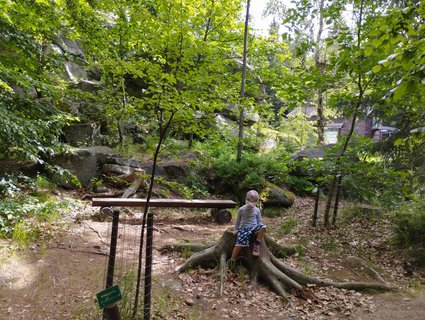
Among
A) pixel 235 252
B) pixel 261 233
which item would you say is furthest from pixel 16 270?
pixel 261 233

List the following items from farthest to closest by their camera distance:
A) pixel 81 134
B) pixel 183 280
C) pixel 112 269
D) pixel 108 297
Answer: pixel 81 134 < pixel 183 280 < pixel 112 269 < pixel 108 297

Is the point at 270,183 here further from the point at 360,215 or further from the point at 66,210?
the point at 66,210

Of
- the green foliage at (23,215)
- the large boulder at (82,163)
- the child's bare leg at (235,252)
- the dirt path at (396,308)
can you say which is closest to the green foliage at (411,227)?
the dirt path at (396,308)

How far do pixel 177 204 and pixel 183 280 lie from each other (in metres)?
3.15

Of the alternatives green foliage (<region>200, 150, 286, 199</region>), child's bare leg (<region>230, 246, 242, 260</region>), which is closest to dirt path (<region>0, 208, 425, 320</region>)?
child's bare leg (<region>230, 246, 242, 260</region>)

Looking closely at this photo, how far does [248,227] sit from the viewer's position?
4926 millimetres

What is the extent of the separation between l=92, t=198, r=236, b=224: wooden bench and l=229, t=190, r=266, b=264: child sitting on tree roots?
2774 millimetres

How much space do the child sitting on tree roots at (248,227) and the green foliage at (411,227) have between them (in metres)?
3.53

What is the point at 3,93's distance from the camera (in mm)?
5840

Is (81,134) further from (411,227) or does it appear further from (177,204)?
(411,227)

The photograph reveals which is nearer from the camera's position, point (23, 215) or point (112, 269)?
point (112, 269)

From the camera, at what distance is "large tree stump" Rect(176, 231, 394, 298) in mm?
4582

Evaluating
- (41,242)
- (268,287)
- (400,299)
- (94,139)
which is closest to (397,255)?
(400,299)

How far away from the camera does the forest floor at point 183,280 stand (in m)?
3.64
